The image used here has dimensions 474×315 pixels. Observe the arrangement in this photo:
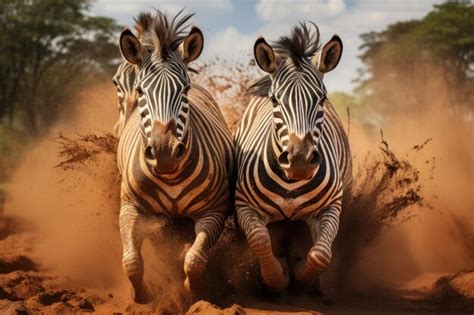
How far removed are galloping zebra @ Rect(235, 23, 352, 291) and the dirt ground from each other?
58 centimetres

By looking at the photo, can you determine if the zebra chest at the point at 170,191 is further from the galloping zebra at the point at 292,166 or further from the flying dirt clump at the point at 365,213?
the flying dirt clump at the point at 365,213

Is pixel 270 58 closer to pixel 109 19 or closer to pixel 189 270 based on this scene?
pixel 189 270

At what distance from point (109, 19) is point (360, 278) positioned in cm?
2517

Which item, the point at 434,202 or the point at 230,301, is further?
the point at 434,202

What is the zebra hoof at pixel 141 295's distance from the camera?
7602 millimetres

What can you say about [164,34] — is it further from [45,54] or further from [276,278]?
[45,54]

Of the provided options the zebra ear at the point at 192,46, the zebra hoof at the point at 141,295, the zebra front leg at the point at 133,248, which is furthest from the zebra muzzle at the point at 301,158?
the zebra hoof at the point at 141,295

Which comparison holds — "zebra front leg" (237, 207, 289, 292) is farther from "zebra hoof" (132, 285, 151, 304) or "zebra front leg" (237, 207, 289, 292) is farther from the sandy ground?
"zebra hoof" (132, 285, 151, 304)

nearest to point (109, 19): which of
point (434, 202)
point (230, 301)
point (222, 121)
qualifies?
point (434, 202)

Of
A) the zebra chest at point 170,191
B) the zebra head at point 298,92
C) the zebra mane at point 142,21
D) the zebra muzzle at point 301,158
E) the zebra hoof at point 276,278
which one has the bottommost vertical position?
the zebra hoof at point 276,278

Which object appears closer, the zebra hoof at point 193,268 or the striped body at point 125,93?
the zebra hoof at point 193,268

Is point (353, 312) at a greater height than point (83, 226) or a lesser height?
lesser

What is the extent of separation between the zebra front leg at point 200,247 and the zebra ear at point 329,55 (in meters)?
1.87

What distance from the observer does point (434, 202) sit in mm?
13289
